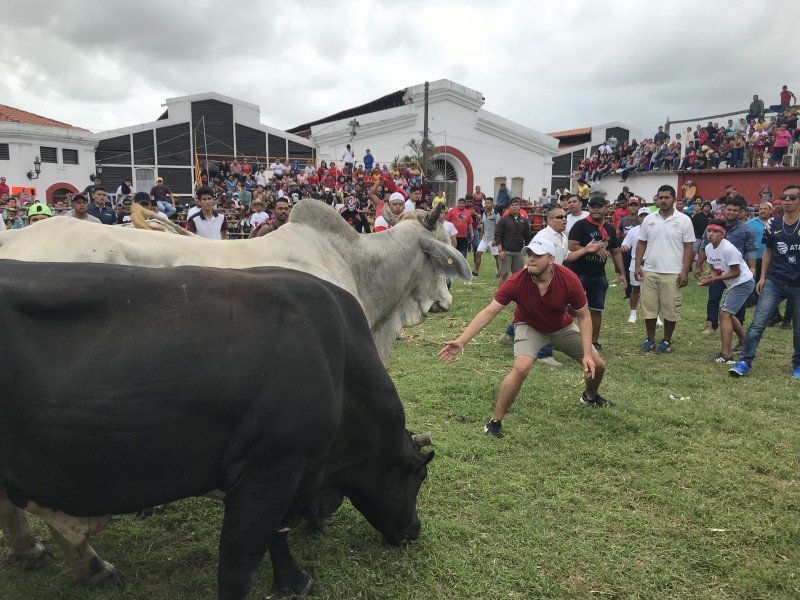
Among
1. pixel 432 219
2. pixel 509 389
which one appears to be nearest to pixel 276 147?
pixel 432 219

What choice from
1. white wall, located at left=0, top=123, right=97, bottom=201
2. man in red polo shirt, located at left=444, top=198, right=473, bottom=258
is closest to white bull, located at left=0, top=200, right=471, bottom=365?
man in red polo shirt, located at left=444, top=198, right=473, bottom=258

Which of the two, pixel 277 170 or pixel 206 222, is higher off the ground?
pixel 277 170

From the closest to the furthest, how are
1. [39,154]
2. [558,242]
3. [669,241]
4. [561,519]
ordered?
[561,519] < [558,242] < [669,241] < [39,154]

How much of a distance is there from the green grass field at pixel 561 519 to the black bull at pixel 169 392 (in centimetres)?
100

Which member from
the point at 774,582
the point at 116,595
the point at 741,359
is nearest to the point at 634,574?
the point at 774,582

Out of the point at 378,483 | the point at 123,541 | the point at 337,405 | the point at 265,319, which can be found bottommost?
the point at 123,541

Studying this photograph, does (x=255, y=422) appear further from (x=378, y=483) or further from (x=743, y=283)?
(x=743, y=283)

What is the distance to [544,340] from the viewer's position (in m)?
5.83

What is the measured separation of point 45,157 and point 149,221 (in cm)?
2517

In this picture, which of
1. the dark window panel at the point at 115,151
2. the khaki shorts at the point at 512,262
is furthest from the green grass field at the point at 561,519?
the dark window panel at the point at 115,151

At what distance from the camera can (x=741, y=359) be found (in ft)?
24.2

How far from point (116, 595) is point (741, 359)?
7.10m

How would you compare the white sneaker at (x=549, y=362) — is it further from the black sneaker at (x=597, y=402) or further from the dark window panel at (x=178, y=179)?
the dark window panel at (x=178, y=179)

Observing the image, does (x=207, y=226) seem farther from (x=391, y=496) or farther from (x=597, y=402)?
(x=597, y=402)
